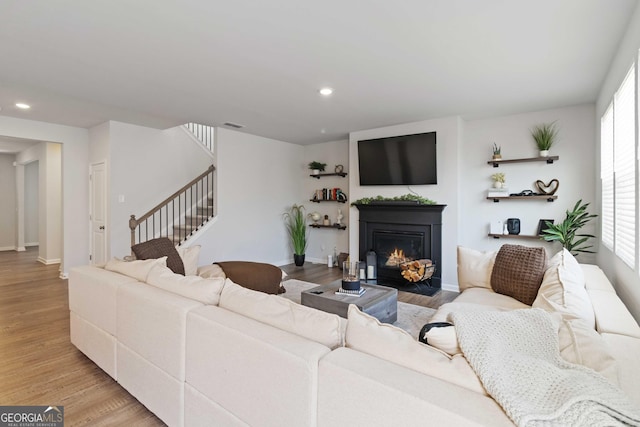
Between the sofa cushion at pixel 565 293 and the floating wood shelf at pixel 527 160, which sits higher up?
the floating wood shelf at pixel 527 160

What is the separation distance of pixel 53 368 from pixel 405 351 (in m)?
2.72

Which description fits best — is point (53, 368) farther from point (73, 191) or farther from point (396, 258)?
point (396, 258)

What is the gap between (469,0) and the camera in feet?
6.45

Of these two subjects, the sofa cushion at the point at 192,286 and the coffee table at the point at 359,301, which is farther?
the coffee table at the point at 359,301

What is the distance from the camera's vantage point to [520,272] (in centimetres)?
264

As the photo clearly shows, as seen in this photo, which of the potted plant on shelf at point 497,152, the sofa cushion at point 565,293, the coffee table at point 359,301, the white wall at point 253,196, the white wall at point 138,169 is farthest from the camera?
the white wall at point 253,196

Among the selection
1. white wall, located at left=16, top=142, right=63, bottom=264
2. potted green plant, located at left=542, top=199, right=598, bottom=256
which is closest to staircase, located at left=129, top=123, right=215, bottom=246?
white wall, located at left=16, top=142, right=63, bottom=264

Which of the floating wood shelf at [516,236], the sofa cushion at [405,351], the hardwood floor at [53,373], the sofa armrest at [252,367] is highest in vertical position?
the floating wood shelf at [516,236]

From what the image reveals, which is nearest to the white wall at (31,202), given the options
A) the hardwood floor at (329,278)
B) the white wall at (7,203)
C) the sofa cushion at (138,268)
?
the white wall at (7,203)

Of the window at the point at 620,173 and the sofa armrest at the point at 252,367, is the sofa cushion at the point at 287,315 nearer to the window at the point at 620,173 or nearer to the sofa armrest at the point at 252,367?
the sofa armrest at the point at 252,367

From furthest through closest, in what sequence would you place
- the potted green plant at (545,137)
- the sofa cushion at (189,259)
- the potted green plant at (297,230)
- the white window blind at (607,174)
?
1. the potted green plant at (297,230)
2. the potted green plant at (545,137)
3. the sofa cushion at (189,259)
4. the white window blind at (607,174)

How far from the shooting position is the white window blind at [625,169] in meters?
2.18

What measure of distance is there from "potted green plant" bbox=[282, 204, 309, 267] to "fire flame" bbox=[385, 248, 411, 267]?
6.21ft

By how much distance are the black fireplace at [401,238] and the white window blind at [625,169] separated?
214cm
